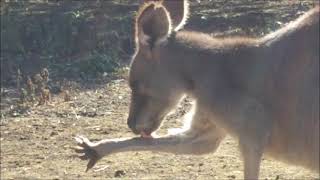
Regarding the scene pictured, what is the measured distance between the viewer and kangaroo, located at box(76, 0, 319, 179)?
196 inches

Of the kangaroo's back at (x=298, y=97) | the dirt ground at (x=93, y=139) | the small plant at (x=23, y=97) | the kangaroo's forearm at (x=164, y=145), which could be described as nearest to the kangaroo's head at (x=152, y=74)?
the kangaroo's forearm at (x=164, y=145)

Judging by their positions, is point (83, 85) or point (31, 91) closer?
point (31, 91)

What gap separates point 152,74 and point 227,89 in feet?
1.84

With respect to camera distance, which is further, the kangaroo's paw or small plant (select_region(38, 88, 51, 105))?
small plant (select_region(38, 88, 51, 105))

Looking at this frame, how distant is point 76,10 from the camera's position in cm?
1504

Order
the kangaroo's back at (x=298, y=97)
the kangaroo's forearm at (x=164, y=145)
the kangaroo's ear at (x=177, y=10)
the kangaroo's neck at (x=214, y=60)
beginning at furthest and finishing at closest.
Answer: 1. the kangaroo's ear at (x=177, y=10)
2. the kangaroo's forearm at (x=164, y=145)
3. the kangaroo's neck at (x=214, y=60)
4. the kangaroo's back at (x=298, y=97)

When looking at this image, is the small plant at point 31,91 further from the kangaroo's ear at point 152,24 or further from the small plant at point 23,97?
the kangaroo's ear at point 152,24

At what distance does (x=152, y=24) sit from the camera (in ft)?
17.5

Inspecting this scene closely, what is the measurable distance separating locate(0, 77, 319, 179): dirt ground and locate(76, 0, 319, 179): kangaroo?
1022mm

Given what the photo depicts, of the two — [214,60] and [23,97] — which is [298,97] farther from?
[23,97]

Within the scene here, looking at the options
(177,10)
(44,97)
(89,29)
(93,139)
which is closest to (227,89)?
(177,10)

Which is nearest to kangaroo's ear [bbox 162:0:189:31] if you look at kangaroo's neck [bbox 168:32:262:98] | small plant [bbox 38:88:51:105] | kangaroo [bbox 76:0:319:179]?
kangaroo [bbox 76:0:319:179]

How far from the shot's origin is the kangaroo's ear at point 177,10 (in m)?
5.61

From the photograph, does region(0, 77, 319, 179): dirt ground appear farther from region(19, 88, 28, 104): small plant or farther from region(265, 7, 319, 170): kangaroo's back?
region(265, 7, 319, 170): kangaroo's back
